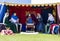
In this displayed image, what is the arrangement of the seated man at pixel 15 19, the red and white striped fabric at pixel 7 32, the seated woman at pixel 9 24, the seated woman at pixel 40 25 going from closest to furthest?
the red and white striped fabric at pixel 7 32 → the seated woman at pixel 9 24 → the seated man at pixel 15 19 → the seated woman at pixel 40 25

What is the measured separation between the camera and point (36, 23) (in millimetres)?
11977

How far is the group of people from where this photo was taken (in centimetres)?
1139

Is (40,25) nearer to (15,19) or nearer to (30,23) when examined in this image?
(30,23)

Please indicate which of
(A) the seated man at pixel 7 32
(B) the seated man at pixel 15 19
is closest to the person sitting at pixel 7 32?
(A) the seated man at pixel 7 32

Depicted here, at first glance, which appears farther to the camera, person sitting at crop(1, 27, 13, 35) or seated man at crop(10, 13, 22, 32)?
seated man at crop(10, 13, 22, 32)

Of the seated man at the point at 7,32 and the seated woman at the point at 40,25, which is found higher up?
the seated woman at the point at 40,25

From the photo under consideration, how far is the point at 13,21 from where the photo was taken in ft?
38.3

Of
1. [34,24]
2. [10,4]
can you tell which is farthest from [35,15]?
[10,4]

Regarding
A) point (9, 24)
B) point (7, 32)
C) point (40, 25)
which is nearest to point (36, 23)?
point (40, 25)

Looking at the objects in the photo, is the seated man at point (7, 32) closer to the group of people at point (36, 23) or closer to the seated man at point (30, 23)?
the group of people at point (36, 23)

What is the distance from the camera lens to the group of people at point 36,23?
1139 cm

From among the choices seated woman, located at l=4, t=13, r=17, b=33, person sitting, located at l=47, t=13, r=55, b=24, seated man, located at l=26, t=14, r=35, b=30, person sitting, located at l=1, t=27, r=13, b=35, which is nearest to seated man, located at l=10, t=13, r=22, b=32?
seated woman, located at l=4, t=13, r=17, b=33

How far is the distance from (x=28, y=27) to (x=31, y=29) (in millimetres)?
159

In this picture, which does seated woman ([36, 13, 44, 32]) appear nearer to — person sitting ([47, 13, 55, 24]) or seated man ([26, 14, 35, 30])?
seated man ([26, 14, 35, 30])
